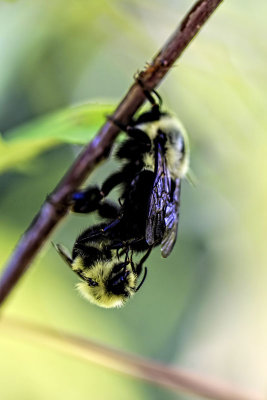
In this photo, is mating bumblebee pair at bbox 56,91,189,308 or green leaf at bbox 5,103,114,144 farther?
mating bumblebee pair at bbox 56,91,189,308

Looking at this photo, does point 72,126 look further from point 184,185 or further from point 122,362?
point 184,185

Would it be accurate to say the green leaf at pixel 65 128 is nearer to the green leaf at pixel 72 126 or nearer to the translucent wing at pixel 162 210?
the green leaf at pixel 72 126

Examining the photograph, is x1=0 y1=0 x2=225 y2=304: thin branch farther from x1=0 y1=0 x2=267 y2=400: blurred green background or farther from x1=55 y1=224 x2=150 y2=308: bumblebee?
x1=55 y1=224 x2=150 y2=308: bumblebee

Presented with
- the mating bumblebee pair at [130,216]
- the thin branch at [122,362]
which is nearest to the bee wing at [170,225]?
the mating bumblebee pair at [130,216]

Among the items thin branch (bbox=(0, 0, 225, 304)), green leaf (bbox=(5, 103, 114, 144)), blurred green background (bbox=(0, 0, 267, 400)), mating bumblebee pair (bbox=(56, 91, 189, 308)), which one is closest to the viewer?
thin branch (bbox=(0, 0, 225, 304))

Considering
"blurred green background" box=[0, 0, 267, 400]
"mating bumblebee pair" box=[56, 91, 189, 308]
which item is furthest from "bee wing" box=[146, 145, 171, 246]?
"blurred green background" box=[0, 0, 267, 400]

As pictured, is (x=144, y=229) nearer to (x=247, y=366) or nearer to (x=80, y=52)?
(x=80, y=52)
